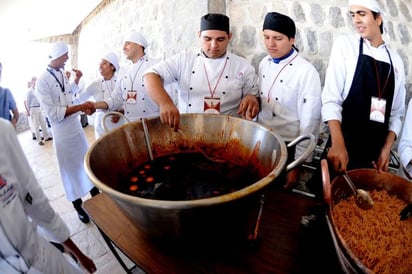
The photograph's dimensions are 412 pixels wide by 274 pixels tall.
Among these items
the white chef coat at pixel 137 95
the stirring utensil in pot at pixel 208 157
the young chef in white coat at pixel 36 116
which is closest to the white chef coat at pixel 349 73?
the stirring utensil in pot at pixel 208 157

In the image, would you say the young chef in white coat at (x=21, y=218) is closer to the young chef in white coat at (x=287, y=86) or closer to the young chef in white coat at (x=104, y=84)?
the young chef in white coat at (x=287, y=86)

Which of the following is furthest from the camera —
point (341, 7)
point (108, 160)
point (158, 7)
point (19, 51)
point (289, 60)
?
point (19, 51)

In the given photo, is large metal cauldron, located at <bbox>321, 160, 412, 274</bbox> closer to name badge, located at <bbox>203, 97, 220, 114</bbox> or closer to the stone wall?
name badge, located at <bbox>203, 97, 220, 114</bbox>

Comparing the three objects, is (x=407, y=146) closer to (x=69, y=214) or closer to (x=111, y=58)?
(x=111, y=58)

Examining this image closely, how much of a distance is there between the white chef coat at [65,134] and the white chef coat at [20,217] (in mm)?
1708

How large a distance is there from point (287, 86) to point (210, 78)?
1.84 feet

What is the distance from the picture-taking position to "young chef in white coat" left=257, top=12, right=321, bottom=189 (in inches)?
61.9

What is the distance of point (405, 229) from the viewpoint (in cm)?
89

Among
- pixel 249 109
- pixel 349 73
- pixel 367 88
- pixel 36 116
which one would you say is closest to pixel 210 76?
pixel 249 109

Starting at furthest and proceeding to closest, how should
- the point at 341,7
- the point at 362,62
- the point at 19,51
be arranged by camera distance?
the point at 19,51
the point at 341,7
the point at 362,62

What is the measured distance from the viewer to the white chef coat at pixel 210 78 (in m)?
1.77

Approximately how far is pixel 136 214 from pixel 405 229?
99 cm

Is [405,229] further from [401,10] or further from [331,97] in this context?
[401,10]

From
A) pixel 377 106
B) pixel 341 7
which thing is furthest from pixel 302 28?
pixel 377 106
